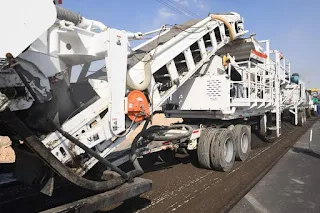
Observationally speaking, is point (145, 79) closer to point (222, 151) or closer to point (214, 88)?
point (214, 88)

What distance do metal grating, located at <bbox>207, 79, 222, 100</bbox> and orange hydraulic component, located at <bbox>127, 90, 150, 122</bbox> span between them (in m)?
2.47

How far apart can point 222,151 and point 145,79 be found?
8.72 ft

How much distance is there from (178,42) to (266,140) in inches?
248

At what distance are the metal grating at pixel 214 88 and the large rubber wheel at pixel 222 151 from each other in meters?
0.80

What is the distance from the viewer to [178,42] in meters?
5.30

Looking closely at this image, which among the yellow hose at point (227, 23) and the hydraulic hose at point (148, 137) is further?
the yellow hose at point (227, 23)

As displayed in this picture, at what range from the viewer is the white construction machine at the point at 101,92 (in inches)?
100

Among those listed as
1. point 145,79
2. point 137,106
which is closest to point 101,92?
point 137,106

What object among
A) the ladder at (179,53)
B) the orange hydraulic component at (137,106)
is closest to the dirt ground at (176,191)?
the orange hydraulic component at (137,106)

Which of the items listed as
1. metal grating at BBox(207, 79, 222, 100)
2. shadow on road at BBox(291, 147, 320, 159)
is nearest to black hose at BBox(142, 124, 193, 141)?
metal grating at BBox(207, 79, 222, 100)

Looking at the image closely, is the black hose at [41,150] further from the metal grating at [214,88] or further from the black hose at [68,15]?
the metal grating at [214,88]

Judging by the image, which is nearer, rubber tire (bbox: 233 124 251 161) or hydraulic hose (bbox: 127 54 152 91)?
hydraulic hose (bbox: 127 54 152 91)

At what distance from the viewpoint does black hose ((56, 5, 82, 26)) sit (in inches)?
124

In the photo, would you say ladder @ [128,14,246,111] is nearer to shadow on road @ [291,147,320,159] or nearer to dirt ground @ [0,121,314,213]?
dirt ground @ [0,121,314,213]
